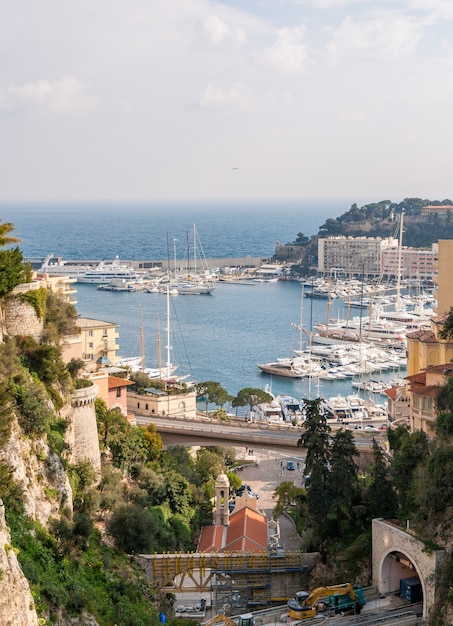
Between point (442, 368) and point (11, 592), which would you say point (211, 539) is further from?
point (11, 592)


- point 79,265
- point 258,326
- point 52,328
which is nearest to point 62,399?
point 52,328

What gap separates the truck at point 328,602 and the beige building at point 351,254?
93.1 meters

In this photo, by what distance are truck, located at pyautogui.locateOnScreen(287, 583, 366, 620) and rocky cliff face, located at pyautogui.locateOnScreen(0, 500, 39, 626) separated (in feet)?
Result: 21.7

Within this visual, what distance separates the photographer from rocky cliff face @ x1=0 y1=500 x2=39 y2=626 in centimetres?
1405

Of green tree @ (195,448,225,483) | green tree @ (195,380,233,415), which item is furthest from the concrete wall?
green tree @ (195,380,233,415)

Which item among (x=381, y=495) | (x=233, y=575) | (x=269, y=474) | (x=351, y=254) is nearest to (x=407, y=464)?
(x=381, y=495)

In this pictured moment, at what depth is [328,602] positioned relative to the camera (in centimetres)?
2023

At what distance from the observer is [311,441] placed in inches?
920

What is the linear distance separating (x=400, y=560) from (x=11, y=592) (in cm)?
961

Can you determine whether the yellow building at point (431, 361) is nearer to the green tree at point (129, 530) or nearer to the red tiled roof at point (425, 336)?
the red tiled roof at point (425, 336)

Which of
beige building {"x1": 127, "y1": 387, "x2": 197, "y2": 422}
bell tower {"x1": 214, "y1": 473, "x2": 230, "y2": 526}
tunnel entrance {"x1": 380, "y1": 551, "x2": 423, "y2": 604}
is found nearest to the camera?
tunnel entrance {"x1": 380, "y1": 551, "x2": 423, "y2": 604}

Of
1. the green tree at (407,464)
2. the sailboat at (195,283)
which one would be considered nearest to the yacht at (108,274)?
the sailboat at (195,283)

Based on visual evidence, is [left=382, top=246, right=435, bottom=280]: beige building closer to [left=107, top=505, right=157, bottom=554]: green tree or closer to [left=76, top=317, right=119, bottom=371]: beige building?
[left=76, top=317, right=119, bottom=371]: beige building

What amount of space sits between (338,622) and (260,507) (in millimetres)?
11694
